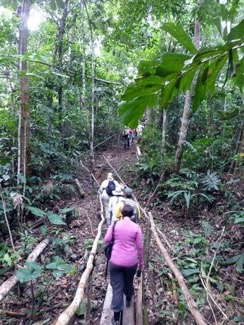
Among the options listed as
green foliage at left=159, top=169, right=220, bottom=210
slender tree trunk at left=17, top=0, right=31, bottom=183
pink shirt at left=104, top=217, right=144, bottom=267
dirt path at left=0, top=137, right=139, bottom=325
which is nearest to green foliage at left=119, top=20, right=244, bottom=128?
pink shirt at left=104, top=217, right=144, bottom=267

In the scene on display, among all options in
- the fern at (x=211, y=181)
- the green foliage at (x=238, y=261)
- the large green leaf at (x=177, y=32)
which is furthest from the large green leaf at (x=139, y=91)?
the fern at (x=211, y=181)

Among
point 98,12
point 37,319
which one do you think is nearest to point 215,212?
point 37,319

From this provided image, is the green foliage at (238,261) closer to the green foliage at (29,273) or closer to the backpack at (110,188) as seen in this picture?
the backpack at (110,188)

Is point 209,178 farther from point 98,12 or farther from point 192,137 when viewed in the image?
point 98,12

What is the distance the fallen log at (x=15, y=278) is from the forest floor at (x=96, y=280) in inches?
6.5

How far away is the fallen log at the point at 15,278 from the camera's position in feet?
12.7

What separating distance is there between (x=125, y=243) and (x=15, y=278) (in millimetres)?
2195

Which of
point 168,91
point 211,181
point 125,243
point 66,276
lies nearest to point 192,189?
point 211,181

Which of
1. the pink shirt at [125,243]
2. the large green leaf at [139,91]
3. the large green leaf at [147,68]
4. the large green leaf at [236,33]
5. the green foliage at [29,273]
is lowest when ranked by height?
the green foliage at [29,273]

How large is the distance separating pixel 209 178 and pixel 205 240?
7.63 feet

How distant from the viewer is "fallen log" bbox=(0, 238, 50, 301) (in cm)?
388

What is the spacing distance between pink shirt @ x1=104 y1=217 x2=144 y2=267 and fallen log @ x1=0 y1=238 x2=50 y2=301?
1.90 m

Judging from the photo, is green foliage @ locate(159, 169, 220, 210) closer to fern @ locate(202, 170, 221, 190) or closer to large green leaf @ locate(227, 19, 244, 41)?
fern @ locate(202, 170, 221, 190)

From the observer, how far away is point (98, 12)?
325 inches
